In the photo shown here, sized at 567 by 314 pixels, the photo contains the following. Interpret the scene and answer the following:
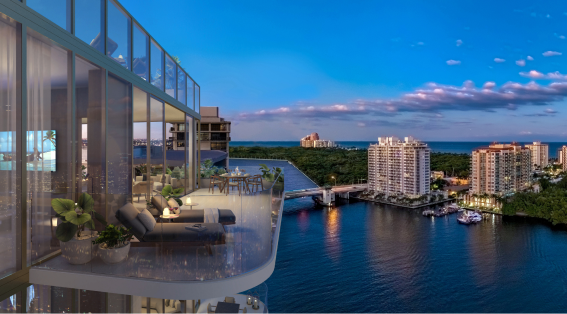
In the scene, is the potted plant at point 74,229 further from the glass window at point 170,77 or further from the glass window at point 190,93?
the glass window at point 190,93

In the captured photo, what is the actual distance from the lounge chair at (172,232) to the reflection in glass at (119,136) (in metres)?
1.19

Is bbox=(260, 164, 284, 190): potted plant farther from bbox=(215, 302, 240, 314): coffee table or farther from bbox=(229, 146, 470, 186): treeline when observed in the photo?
bbox=(229, 146, 470, 186): treeline

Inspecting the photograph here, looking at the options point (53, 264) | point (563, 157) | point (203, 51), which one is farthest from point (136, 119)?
point (563, 157)

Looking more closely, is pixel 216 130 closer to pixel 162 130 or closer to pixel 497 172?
pixel 162 130

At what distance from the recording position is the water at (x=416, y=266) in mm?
27406

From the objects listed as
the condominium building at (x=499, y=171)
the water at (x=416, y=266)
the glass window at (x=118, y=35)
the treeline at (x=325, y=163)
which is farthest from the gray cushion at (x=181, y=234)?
the condominium building at (x=499, y=171)

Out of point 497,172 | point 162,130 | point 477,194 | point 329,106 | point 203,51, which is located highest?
point 203,51

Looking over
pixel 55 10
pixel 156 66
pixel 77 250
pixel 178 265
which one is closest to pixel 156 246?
pixel 178 265

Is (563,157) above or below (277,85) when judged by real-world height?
below

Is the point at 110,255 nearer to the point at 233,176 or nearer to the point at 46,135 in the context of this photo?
the point at 46,135

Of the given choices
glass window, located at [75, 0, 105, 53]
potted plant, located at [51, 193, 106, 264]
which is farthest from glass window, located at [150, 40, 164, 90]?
potted plant, located at [51, 193, 106, 264]

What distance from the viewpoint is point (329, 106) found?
92375 millimetres

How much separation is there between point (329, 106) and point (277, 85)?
1819cm

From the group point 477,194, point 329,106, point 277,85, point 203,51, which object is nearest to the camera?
point 477,194
